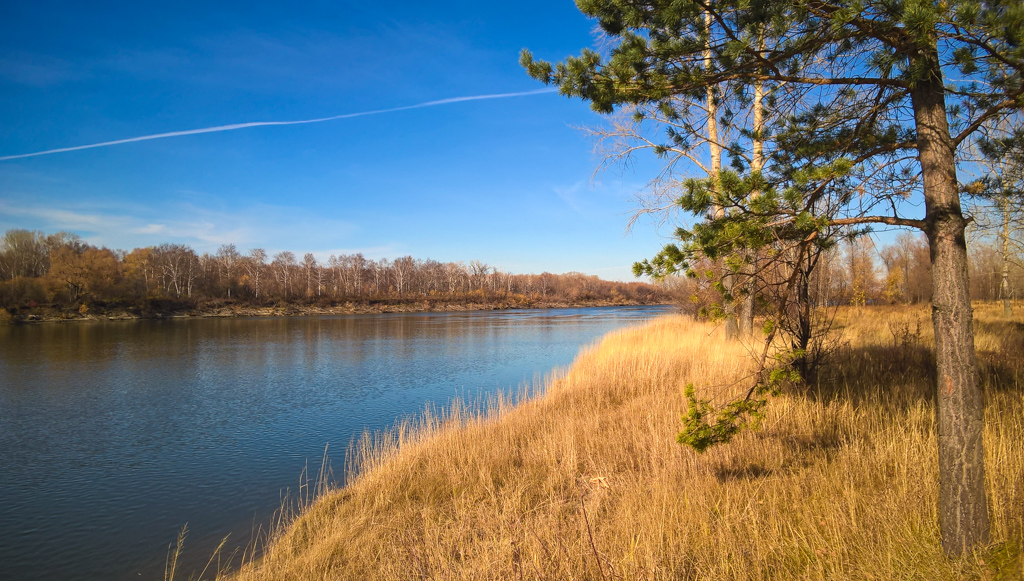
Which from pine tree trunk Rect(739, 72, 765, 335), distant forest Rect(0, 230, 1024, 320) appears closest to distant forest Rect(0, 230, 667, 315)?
distant forest Rect(0, 230, 1024, 320)

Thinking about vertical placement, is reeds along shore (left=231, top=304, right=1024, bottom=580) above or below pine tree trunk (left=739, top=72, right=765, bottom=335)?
below

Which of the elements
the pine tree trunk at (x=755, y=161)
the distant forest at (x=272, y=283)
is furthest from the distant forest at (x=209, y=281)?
the pine tree trunk at (x=755, y=161)

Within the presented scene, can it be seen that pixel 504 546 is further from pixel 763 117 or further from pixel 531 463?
pixel 763 117

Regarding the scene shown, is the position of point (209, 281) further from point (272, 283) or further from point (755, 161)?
point (755, 161)

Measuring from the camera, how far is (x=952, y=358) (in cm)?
302

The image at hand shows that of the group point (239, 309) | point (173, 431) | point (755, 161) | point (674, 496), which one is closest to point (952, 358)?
point (674, 496)

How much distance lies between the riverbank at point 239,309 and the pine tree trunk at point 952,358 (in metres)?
64.7

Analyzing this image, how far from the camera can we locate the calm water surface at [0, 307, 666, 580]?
250 inches

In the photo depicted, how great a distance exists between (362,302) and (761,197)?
80078 mm

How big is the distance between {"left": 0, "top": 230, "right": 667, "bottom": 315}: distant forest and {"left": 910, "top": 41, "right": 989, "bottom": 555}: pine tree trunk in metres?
25.0

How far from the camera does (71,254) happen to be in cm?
5519

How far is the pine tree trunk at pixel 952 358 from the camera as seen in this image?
9.79 ft

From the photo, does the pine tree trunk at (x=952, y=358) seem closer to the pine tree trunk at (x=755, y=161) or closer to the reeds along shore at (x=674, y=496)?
the reeds along shore at (x=674, y=496)

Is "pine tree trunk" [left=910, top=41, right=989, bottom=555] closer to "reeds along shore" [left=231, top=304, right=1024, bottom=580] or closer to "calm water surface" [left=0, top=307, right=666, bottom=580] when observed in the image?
"reeds along shore" [left=231, top=304, right=1024, bottom=580]
